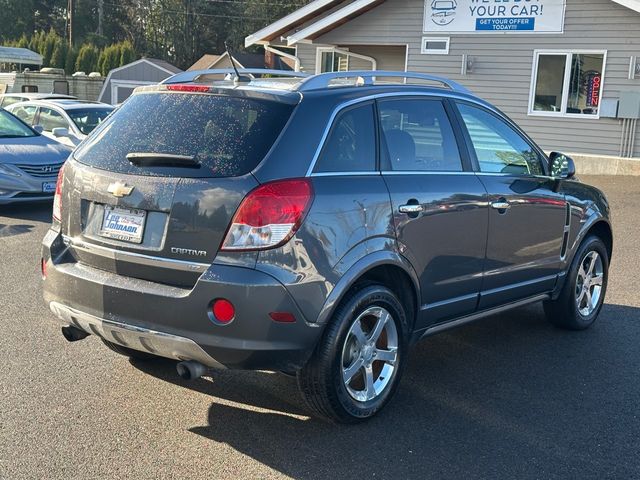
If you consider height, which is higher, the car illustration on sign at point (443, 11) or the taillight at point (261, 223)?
the car illustration on sign at point (443, 11)

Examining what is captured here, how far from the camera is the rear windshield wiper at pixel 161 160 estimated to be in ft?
12.8

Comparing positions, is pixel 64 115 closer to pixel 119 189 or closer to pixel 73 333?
pixel 73 333

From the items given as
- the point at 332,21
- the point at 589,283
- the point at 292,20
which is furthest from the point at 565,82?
the point at 589,283

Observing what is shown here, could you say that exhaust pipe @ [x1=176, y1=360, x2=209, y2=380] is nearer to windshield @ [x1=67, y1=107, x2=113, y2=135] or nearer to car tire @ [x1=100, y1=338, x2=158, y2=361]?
car tire @ [x1=100, y1=338, x2=158, y2=361]

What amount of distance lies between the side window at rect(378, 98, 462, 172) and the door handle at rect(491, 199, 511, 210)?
37 cm

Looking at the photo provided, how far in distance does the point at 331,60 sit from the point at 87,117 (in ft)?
27.3

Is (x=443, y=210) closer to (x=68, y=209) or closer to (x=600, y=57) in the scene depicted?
(x=68, y=209)

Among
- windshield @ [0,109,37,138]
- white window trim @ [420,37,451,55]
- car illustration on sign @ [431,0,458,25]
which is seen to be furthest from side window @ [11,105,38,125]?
car illustration on sign @ [431,0,458,25]

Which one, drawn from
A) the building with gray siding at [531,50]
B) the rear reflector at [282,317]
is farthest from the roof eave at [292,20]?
the rear reflector at [282,317]

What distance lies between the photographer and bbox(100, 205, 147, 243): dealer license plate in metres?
3.95

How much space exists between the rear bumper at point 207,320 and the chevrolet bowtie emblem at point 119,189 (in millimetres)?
424

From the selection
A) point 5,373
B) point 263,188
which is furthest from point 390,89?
point 5,373

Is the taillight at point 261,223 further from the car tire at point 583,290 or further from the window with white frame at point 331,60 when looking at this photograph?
the window with white frame at point 331,60

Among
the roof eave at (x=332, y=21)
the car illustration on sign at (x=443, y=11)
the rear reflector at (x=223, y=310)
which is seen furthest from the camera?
the roof eave at (x=332, y=21)
